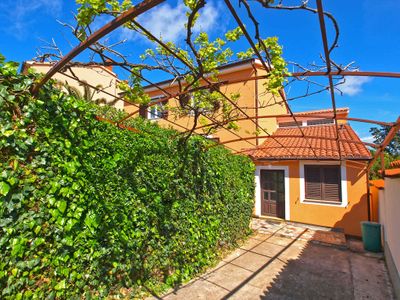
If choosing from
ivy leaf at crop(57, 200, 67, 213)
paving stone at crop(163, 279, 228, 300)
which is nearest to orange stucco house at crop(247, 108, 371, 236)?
paving stone at crop(163, 279, 228, 300)

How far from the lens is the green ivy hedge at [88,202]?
2.84 m

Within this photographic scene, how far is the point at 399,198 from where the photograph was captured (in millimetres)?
4949

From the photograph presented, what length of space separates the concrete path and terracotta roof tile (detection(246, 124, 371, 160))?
3447 millimetres

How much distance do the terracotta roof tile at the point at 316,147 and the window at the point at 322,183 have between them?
0.69m

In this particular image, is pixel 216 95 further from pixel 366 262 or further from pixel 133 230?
Result: pixel 366 262

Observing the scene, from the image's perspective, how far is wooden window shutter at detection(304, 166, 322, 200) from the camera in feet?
35.2

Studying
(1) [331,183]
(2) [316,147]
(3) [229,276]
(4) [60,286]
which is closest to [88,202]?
(4) [60,286]

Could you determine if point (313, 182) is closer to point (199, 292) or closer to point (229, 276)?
point (229, 276)

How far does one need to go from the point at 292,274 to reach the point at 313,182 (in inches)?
231

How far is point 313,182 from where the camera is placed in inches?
427

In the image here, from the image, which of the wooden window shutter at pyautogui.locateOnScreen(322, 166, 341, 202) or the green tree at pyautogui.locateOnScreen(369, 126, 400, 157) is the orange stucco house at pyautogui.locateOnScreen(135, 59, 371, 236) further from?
the green tree at pyautogui.locateOnScreen(369, 126, 400, 157)

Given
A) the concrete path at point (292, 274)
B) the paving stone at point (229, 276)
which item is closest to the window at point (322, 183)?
the concrete path at point (292, 274)

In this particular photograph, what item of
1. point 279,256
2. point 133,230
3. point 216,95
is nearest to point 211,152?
point 216,95

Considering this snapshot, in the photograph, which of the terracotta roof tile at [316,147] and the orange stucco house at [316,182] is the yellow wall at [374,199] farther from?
the terracotta roof tile at [316,147]
